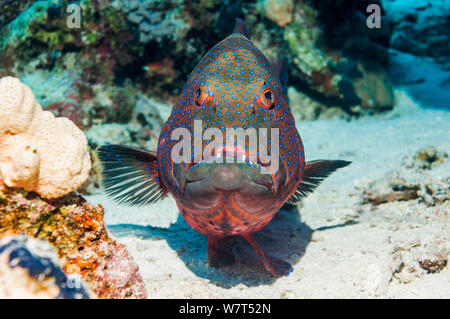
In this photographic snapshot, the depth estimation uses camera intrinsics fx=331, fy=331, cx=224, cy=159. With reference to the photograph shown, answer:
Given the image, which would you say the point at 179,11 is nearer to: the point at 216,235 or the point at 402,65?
the point at 216,235

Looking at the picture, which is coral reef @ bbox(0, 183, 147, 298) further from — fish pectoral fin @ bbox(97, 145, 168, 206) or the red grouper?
fish pectoral fin @ bbox(97, 145, 168, 206)

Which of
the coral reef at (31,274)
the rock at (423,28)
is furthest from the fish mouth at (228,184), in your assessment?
the rock at (423,28)

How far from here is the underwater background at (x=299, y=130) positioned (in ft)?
7.50

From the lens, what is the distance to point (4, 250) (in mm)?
1795

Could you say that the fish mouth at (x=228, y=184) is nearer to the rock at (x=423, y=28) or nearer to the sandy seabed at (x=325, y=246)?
the sandy seabed at (x=325, y=246)

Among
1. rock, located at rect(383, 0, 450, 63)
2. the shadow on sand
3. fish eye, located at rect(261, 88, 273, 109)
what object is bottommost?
the shadow on sand

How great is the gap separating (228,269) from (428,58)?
11625mm

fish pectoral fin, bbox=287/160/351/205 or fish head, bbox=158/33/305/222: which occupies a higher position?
fish head, bbox=158/33/305/222

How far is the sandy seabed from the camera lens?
296 cm

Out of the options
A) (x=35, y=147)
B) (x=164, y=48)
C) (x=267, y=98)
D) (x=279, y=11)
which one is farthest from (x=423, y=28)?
(x=35, y=147)

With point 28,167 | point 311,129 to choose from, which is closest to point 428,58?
point 311,129

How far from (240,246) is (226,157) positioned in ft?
6.33

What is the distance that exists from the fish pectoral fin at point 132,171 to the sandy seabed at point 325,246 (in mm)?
566

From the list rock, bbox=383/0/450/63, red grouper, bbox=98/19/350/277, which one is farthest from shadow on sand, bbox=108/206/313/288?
rock, bbox=383/0/450/63
